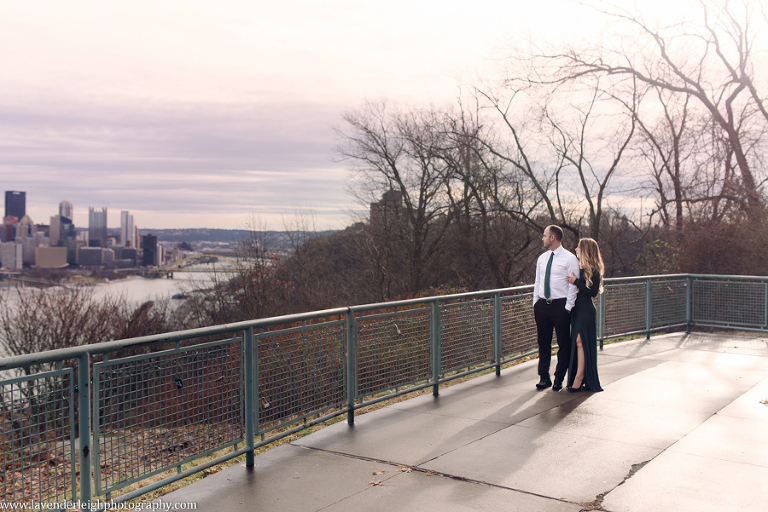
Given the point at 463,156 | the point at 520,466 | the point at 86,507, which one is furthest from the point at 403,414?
the point at 463,156

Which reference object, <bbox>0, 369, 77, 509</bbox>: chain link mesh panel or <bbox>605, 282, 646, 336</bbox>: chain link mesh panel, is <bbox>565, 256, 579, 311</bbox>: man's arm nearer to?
<bbox>605, 282, 646, 336</bbox>: chain link mesh panel

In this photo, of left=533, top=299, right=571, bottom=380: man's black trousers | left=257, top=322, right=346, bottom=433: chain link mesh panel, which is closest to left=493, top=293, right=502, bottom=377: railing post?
left=533, top=299, right=571, bottom=380: man's black trousers

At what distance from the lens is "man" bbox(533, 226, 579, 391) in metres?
7.81

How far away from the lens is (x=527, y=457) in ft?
17.9

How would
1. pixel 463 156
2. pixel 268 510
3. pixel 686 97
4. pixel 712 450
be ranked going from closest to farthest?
pixel 268 510
pixel 712 450
pixel 686 97
pixel 463 156

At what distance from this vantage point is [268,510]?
4.35m

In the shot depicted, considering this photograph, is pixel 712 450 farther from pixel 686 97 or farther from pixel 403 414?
pixel 686 97

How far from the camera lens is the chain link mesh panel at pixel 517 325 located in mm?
9390

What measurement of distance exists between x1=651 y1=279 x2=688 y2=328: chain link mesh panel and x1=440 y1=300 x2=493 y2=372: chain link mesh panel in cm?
574

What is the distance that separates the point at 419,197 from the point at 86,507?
26.8 metres

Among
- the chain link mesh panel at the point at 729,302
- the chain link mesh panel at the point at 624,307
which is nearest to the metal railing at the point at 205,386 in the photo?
the chain link mesh panel at the point at 624,307

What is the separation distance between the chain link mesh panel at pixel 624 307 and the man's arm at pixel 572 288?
430 cm

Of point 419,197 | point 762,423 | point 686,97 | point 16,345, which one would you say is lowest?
point 16,345

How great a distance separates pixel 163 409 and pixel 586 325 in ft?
17.0
